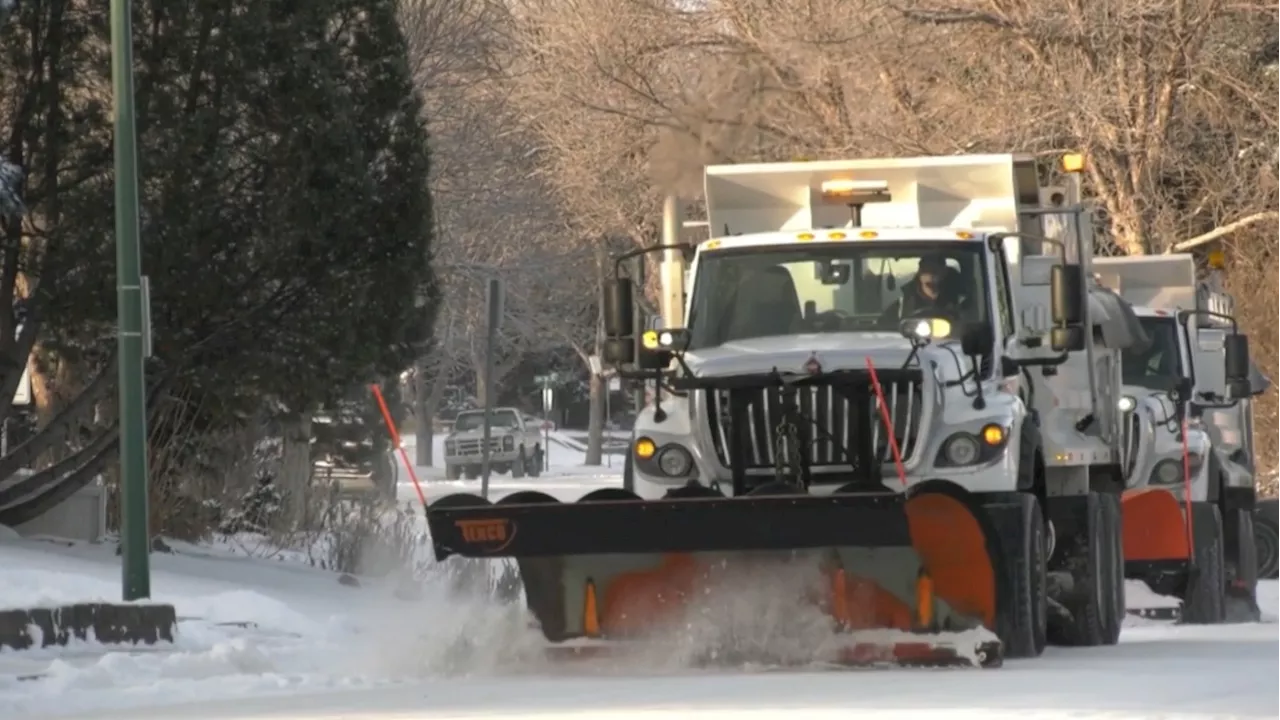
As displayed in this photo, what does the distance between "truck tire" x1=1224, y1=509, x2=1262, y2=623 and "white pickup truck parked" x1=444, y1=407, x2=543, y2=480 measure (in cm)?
3857

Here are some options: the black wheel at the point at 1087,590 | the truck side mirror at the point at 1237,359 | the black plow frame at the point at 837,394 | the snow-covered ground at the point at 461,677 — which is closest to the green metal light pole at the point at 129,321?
the snow-covered ground at the point at 461,677

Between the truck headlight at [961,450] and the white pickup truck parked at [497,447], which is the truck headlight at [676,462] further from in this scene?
the white pickup truck parked at [497,447]

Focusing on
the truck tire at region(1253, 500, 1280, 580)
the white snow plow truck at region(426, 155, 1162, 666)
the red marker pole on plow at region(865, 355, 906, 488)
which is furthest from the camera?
the truck tire at region(1253, 500, 1280, 580)

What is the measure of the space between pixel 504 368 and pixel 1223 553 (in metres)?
52.1

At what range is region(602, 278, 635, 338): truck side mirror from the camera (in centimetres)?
1484

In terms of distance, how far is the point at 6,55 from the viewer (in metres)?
19.2

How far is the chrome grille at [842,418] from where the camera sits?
13.7 meters

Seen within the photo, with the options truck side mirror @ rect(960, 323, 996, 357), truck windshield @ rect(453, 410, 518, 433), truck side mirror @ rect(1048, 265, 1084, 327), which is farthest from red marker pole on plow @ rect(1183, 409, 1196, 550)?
truck windshield @ rect(453, 410, 518, 433)

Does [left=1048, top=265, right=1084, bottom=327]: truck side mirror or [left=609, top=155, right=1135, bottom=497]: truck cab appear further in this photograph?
[left=1048, top=265, right=1084, bottom=327]: truck side mirror

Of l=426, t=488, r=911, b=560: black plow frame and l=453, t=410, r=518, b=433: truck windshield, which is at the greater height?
l=453, t=410, r=518, b=433: truck windshield

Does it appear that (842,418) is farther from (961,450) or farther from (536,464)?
(536,464)

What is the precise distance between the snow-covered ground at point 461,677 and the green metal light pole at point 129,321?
46 cm

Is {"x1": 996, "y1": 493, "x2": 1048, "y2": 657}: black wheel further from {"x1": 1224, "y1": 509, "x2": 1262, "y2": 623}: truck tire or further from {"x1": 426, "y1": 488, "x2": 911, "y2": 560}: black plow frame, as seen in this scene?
{"x1": 1224, "y1": 509, "x2": 1262, "y2": 623}: truck tire

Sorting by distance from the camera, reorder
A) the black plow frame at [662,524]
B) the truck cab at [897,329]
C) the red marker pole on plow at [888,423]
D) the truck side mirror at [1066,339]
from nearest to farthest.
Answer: the black plow frame at [662,524] → the red marker pole on plow at [888,423] → the truck cab at [897,329] → the truck side mirror at [1066,339]
